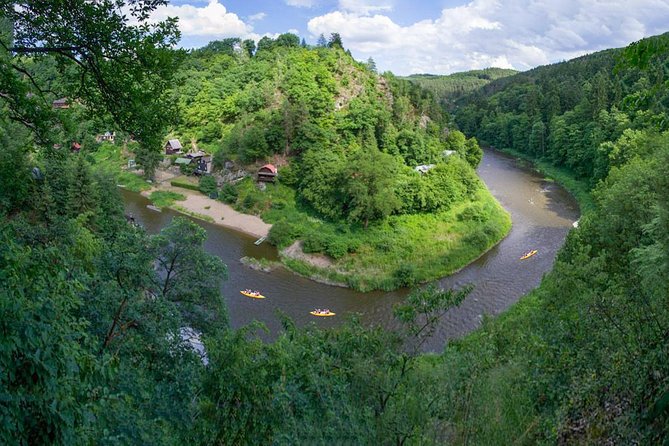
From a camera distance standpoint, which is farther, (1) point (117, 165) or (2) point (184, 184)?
(1) point (117, 165)

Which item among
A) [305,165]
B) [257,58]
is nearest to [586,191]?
[305,165]

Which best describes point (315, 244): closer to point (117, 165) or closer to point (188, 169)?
point (188, 169)

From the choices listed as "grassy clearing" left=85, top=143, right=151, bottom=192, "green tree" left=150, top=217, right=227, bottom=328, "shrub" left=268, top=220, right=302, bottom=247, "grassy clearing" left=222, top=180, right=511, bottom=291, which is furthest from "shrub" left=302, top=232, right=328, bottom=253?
"grassy clearing" left=85, top=143, right=151, bottom=192

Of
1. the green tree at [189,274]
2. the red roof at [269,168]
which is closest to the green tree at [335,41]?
the red roof at [269,168]

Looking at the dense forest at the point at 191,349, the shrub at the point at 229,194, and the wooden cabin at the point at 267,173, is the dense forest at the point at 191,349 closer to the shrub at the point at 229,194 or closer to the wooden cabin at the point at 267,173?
the wooden cabin at the point at 267,173

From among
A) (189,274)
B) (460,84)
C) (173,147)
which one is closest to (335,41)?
(173,147)

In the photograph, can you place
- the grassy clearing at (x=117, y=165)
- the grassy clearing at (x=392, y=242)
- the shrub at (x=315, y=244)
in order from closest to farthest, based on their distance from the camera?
the grassy clearing at (x=392, y=242)
the shrub at (x=315, y=244)
the grassy clearing at (x=117, y=165)
